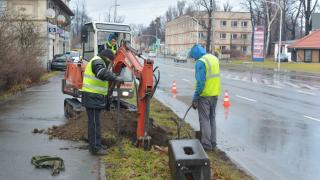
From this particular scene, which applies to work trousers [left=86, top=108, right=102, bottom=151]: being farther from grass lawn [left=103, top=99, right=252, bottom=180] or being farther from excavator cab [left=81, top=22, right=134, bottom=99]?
excavator cab [left=81, top=22, right=134, bottom=99]

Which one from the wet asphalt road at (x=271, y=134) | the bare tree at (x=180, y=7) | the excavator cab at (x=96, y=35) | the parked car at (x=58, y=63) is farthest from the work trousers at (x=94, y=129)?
the bare tree at (x=180, y=7)

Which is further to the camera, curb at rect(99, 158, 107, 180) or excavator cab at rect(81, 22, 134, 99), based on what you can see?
excavator cab at rect(81, 22, 134, 99)

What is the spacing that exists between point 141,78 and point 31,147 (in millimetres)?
2487

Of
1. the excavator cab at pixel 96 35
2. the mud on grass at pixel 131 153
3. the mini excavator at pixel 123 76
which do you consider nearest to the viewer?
the mud on grass at pixel 131 153

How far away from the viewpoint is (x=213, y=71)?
10266 mm

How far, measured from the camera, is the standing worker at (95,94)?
29.7ft

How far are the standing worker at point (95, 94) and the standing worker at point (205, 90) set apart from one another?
71.6 inches

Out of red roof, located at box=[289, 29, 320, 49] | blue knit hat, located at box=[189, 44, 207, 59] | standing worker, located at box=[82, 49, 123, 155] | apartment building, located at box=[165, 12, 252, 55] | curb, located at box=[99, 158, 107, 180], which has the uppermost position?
apartment building, located at box=[165, 12, 252, 55]

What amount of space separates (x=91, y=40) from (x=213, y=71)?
400 inches

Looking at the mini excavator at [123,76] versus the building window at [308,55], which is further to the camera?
the building window at [308,55]

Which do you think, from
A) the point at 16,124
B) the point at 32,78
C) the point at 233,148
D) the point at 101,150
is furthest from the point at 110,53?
the point at 32,78

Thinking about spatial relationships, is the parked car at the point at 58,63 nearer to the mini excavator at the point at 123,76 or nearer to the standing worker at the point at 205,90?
the mini excavator at the point at 123,76

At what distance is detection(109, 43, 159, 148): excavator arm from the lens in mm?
8758

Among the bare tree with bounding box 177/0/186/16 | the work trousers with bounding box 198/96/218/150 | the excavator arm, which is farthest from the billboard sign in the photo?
the bare tree with bounding box 177/0/186/16
